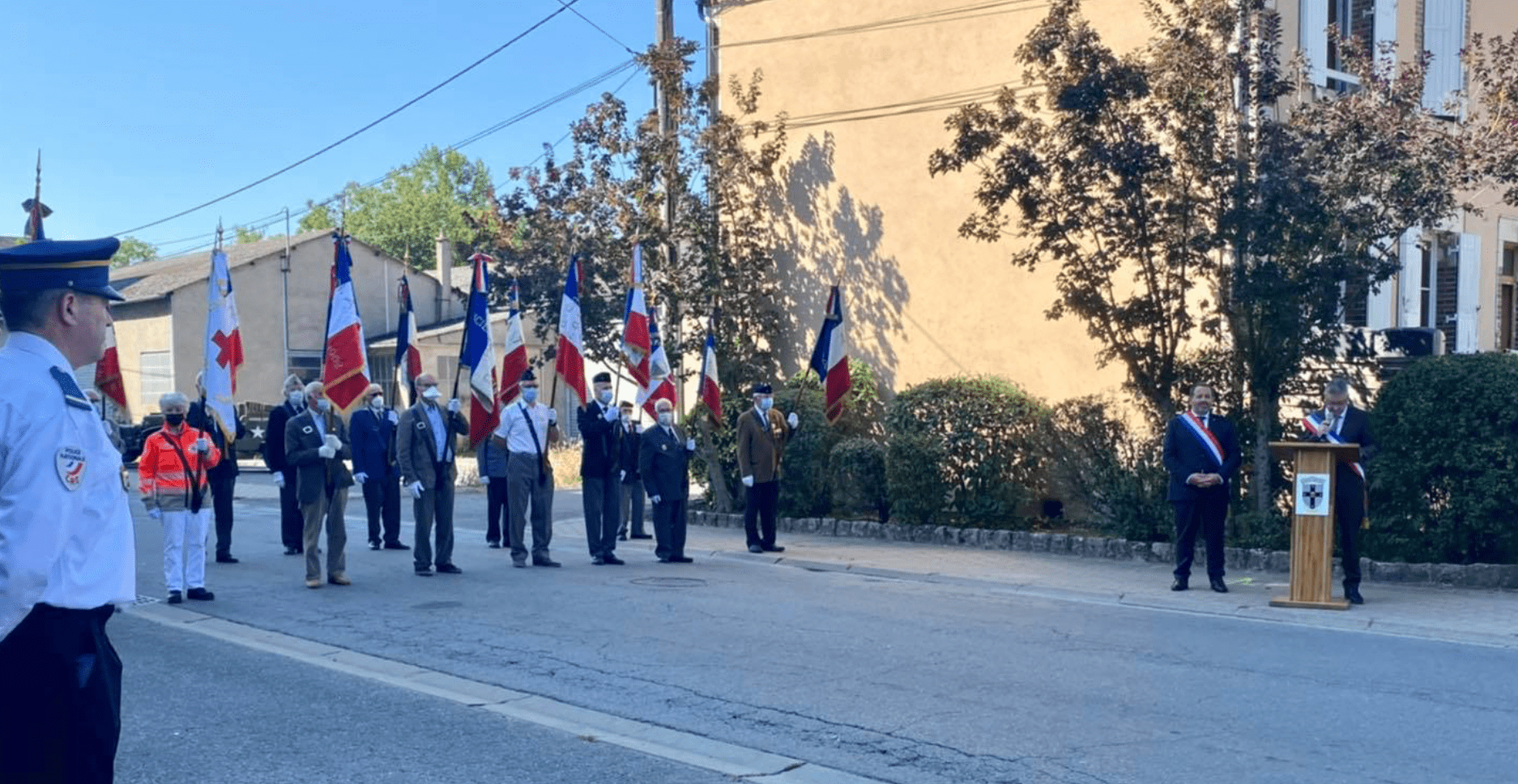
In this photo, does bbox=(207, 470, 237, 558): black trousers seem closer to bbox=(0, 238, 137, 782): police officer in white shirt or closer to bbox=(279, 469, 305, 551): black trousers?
bbox=(279, 469, 305, 551): black trousers

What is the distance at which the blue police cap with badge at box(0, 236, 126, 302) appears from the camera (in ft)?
11.7

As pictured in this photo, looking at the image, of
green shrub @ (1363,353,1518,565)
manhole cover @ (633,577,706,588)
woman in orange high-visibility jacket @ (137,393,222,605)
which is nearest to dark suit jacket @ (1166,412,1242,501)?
green shrub @ (1363,353,1518,565)

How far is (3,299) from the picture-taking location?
11.8 feet

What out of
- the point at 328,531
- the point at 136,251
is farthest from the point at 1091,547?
the point at 136,251

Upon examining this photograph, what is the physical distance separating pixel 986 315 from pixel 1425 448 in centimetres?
704

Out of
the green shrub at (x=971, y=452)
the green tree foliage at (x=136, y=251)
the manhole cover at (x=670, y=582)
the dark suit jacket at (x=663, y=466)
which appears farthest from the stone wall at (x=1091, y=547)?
the green tree foliage at (x=136, y=251)

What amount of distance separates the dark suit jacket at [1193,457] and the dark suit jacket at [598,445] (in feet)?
18.8

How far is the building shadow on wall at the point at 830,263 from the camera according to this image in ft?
66.0

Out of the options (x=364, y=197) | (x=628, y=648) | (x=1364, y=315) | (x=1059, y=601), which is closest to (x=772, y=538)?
(x=1059, y=601)

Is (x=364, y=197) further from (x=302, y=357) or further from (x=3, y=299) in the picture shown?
(x=3, y=299)

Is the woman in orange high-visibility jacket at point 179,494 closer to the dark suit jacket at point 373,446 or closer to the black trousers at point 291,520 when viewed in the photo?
the black trousers at point 291,520

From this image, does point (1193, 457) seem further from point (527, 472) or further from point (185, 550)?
point (185, 550)

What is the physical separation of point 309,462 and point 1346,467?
931cm

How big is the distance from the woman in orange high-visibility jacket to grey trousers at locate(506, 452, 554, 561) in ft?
9.79
